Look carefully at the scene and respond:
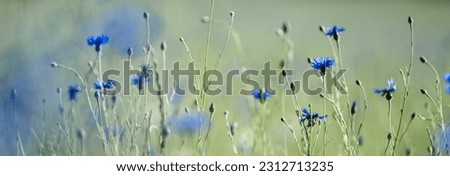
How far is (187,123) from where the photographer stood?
1.13 metres

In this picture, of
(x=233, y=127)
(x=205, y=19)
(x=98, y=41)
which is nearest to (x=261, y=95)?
(x=233, y=127)

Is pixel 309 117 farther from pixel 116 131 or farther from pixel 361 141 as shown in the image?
pixel 116 131

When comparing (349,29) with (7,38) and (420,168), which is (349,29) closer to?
(420,168)

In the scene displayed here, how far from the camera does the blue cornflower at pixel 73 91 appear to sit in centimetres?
119

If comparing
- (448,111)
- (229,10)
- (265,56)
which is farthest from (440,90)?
(229,10)

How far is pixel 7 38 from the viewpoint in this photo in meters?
1.23

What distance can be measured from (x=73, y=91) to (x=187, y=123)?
10.1 inches

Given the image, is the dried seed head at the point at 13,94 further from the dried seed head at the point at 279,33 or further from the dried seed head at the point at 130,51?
the dried seed head at the point at 279,33

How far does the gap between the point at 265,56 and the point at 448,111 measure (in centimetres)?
40

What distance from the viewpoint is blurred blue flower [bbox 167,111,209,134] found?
1.13 metres

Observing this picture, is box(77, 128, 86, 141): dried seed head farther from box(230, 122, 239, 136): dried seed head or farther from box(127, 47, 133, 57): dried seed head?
box(230, 122, 239, 136): dried seed head

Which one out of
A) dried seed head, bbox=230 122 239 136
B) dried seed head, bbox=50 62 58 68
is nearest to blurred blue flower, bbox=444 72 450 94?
dried seed head, bbox=230 122 239 136

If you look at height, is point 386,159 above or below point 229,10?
below

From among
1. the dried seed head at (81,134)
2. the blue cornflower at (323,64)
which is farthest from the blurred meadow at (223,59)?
the blue cornflower at (323,64)
